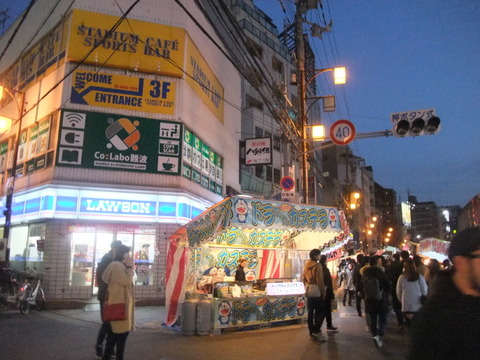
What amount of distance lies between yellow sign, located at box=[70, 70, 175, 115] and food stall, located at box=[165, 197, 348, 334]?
6252 mm

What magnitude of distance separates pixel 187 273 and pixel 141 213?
17.1ft

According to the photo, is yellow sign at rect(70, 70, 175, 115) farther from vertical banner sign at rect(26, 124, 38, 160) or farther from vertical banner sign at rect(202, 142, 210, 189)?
vertical banner sign at rect(202, 142, 210, 189)

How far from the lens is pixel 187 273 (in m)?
10.2

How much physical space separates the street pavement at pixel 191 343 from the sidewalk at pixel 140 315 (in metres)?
0.05

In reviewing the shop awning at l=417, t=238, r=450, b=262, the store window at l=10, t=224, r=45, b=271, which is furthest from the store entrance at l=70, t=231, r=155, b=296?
the shop awning at l=417, t=238, r=450, b=262

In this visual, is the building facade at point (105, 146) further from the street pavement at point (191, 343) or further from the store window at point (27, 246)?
the street pavement at point (191, 343)

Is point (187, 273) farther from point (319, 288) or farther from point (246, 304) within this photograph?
point (319, 288)

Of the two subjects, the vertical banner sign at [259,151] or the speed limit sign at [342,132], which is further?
the vertical banner sign at [259,151]

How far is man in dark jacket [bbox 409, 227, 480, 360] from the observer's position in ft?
6.15

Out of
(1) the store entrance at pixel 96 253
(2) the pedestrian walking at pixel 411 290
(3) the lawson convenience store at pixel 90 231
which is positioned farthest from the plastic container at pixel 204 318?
(1) the store entrance at pixel 96 253

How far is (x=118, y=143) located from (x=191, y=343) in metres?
8.56

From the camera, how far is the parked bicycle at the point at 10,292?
1238cm

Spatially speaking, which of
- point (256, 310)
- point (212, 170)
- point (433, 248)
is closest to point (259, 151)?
point (212, 170)

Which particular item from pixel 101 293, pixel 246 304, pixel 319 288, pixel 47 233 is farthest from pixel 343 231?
pixel 47 233
